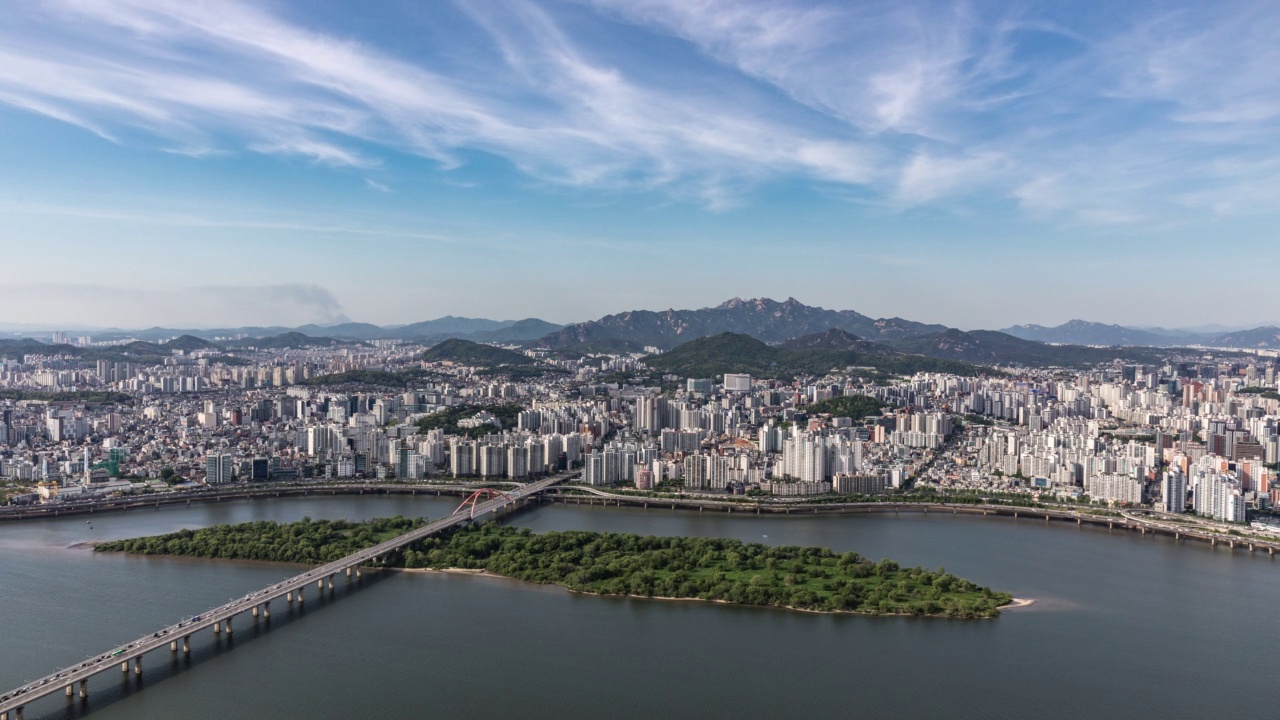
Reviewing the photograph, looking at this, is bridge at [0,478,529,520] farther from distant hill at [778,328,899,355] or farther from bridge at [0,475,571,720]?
distant hill at [778,328,899,355]

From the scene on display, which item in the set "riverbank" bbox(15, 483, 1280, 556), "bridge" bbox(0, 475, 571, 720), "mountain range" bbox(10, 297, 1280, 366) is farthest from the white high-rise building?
"mountain range" bbox(10, 297, 1280, 366)

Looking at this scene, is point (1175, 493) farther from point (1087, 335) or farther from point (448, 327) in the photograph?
point (448, 327)

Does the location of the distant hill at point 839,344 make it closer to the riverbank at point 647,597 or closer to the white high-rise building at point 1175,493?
the white high-rise building at point 1175,493

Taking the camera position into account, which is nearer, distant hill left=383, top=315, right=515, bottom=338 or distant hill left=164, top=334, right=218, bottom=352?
distant hill left=164, top=334, right=218, bottom=352

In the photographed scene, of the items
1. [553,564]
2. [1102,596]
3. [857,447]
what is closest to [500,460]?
[857,447]

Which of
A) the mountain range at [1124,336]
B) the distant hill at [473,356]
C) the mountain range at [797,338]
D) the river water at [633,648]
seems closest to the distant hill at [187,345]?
the mountain range at [797,338]

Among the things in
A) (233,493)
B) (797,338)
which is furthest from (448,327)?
(233,493)
